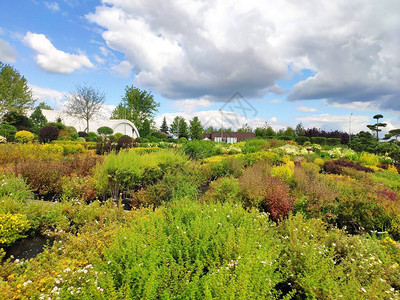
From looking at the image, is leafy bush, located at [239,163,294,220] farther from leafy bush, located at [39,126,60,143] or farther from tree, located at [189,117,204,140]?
tree, located at [189,117,204,140]

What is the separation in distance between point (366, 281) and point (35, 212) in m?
4.97

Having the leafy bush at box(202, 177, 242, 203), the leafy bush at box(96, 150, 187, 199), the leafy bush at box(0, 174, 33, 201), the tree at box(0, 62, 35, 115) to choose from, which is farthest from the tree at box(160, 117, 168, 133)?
the leafy bush at box(202, 177, 242, 203)

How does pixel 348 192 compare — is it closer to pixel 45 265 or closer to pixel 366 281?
pixel 366 281

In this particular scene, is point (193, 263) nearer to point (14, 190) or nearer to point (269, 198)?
point (269, 198)

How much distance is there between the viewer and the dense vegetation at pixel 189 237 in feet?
6.76

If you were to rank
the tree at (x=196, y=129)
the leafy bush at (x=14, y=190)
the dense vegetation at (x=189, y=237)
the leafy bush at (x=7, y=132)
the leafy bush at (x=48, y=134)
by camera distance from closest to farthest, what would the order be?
the dense vegetation at (x=189, y=237)
the leafy bush at (x=14, y=190)
the leafy bush at (x=48, y=134)
the leafy bush at (x=7, y=132)
the tree at (x=196, y=129)

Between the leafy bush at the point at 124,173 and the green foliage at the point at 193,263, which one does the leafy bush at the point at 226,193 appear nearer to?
the green foliage at the point at 193,263

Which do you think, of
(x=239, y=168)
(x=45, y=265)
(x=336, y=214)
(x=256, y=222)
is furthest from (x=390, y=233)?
(x=45, y=265)

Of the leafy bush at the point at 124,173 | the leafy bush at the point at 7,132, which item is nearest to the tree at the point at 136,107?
the leafy bush at the point at 7,132

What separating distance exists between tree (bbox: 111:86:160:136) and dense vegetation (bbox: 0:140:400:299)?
46886 millimetres

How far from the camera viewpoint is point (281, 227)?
3670 millimetres

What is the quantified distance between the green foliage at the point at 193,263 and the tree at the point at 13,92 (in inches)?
1492

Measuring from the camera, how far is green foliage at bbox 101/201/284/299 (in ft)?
6.04

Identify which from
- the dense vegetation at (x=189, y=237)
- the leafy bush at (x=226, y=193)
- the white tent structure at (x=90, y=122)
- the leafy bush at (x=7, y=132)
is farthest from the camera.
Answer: the white tent structure at (x=90, y=122)
